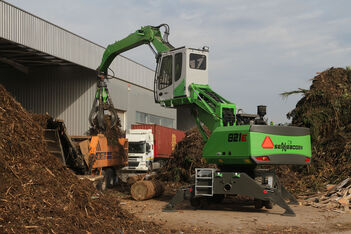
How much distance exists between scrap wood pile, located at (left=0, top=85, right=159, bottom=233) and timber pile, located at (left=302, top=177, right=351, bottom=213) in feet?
23.5

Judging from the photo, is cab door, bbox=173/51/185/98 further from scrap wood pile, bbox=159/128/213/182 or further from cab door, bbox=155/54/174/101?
scrap wood pile, bbox=159/128/213/182

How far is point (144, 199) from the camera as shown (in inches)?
655

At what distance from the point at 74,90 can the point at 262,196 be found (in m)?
23.1

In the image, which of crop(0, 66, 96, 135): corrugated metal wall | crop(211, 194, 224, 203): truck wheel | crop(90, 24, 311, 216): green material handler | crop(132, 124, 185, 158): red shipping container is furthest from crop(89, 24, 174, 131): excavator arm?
crop(0, 66, 96, 135): corrugated metal wall

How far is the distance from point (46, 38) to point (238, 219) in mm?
19813

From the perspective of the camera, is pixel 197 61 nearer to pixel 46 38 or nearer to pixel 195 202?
pixel 195 202

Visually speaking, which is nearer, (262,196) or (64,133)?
(262,196)

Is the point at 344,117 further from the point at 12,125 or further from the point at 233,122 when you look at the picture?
the point at 12,125

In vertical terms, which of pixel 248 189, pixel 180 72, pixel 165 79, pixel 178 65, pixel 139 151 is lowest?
pixel 248 189

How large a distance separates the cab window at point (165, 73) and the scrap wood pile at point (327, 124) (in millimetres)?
6697

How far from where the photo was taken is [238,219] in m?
12.6

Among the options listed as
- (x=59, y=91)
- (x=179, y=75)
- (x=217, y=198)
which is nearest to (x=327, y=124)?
(x=217, y=198)

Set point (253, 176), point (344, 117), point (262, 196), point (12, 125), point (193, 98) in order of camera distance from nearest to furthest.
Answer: point (12, 125) < point (262, 196) < point (253, 176) < point (193, 98) < point (344, 117)

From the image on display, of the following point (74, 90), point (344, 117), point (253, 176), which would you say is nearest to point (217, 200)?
point (253, 176)
